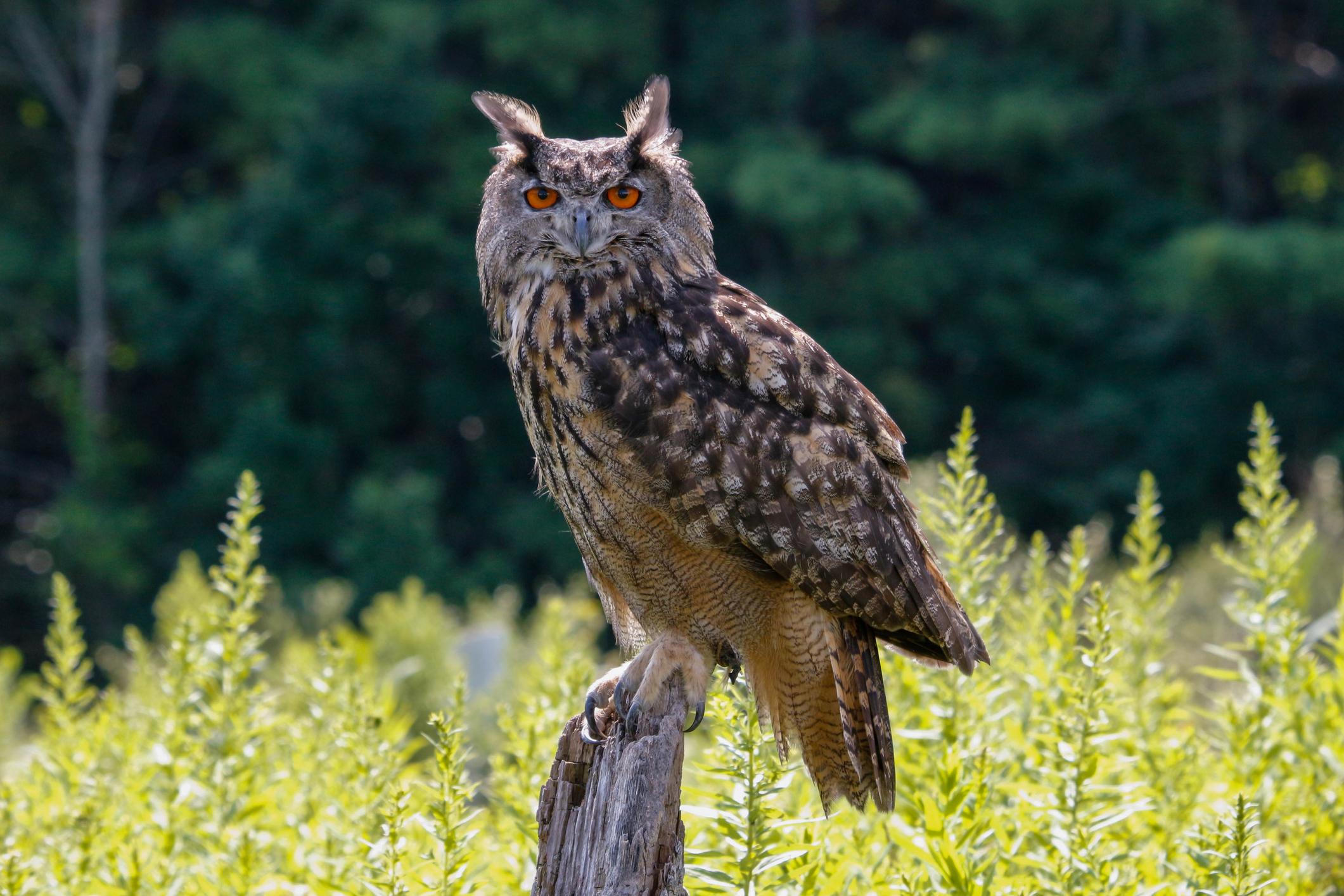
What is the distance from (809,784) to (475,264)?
1105 centimetres

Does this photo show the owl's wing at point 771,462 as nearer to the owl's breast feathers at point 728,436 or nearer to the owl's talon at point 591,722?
the owl's breast feathers at point 728,436

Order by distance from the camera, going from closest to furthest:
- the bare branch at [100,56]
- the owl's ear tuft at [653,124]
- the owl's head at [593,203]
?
1. the owl's head at [593,203]
2. the owl's ear tuft at [653,124]
3. the bare branch at [100,56]

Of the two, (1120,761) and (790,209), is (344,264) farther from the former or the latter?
(1120,761)

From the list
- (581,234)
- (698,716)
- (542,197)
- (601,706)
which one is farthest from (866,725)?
(542,197)

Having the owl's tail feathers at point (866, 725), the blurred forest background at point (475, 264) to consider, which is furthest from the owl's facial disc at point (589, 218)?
the blurred forest background at point (475, 264)

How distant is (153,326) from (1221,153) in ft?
34.7

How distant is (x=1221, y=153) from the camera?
47.6 ft

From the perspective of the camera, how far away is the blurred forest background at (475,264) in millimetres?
13477

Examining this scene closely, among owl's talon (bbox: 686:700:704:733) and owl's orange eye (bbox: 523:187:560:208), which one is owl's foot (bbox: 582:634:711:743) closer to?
owl's talon (bbox: 686:700:704:733)

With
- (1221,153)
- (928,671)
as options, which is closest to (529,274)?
(928,671)

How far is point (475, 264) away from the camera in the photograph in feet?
44.4

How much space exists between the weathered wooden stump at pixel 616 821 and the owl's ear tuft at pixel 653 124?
3.54ft

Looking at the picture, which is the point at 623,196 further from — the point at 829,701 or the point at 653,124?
the point at 829,701

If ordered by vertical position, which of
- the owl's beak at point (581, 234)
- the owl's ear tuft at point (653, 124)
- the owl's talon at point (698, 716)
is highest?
the owl's ear tuft at point (653, 124)
